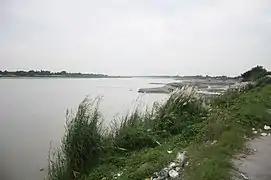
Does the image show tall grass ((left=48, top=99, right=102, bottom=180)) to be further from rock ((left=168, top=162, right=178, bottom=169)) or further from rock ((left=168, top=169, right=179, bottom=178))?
rock ((left=168, top=169, right=179, bottom=178))

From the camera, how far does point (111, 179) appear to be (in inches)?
254

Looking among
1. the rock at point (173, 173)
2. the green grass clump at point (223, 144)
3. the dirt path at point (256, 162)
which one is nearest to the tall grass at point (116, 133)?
the green grass clump at point (223, 144)

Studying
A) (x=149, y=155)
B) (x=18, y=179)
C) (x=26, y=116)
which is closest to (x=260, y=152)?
(x=149, y=155)

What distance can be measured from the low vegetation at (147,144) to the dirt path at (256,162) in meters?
0.19

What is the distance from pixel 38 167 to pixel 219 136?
5.23 meters

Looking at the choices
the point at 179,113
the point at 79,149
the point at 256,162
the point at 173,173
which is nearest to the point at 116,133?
the point at 79,149

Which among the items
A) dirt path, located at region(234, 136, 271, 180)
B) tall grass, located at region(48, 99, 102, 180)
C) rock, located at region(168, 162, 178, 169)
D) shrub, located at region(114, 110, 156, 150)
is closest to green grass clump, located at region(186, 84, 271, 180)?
dirt path, located at region(234, 136, 271, 180)

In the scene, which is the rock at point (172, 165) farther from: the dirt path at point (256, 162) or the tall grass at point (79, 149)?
the tall grass at point (79, 149)

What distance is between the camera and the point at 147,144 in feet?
27.9

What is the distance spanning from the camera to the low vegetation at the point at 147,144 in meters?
5.98

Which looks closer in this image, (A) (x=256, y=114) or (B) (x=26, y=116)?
(A) (x=256, y=114)

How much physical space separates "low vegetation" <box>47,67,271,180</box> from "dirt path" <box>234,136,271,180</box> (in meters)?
0.19

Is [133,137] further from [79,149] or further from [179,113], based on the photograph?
[179,113]

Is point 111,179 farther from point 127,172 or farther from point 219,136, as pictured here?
point 219,136
